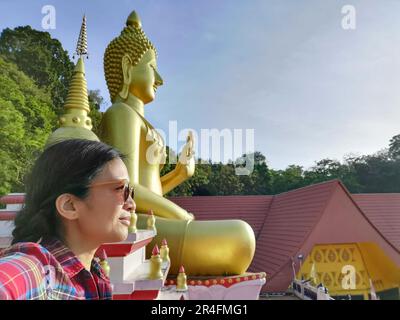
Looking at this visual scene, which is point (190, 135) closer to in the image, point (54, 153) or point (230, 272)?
point (230, 272)

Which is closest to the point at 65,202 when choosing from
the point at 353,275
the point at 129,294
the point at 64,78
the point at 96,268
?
the point at 96,268

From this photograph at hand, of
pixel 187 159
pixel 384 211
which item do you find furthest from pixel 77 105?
pixel 384 211

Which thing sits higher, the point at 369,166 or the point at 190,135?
the point at 369,166

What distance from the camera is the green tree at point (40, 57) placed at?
1312 cm

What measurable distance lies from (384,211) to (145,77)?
5712mm

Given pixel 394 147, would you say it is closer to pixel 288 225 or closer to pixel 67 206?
pixel 288 225

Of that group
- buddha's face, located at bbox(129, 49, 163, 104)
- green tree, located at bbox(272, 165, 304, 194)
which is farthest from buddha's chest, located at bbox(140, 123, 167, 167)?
green tree, located at bbox(272, 165, 304, 194)

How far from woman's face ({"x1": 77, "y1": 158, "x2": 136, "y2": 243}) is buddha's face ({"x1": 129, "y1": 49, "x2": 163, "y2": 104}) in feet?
12.8

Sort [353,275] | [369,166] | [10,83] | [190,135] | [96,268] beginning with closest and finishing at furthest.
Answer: [96,268], [190,135], [353,275], [10,83], [369,166]

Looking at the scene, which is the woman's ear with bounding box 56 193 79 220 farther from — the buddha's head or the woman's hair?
the buddha's head

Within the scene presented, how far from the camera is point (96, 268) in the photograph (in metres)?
0.92

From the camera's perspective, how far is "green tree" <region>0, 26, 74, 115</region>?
43.1ft

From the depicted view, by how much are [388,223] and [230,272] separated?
15.8 feet

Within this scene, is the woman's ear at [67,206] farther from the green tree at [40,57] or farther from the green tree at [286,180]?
the green tree at [286,180]
